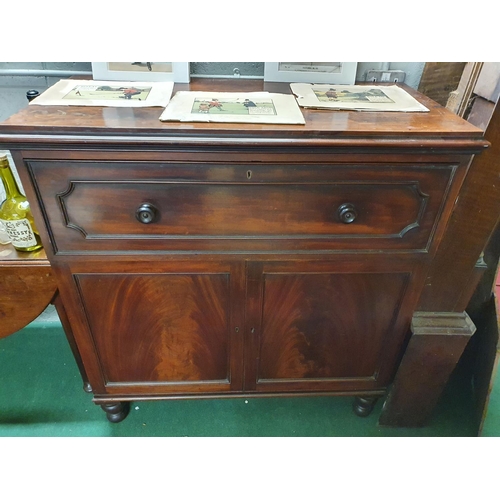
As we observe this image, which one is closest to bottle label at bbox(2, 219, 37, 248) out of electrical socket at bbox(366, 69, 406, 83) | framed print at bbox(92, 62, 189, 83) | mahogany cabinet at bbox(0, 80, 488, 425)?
mahogany cabinet at bbox(0, 80, 488, 425)

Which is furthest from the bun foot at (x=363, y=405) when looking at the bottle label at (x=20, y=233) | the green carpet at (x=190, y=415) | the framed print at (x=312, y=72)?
the bottle label at (x=20, y=233)

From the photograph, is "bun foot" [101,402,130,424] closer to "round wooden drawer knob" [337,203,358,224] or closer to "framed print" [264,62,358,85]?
"round wooden drawer knob" [337,203,358,224]

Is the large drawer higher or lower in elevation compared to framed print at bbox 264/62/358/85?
lower

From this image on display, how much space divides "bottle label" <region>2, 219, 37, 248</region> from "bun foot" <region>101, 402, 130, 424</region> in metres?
0.58

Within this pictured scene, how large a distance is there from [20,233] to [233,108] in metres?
0.63

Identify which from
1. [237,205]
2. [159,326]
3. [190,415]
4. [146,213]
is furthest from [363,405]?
[146,213]

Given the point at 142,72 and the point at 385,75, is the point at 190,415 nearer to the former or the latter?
the point at 142,72

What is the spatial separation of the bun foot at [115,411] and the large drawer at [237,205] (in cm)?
62

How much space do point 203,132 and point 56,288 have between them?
58 cm

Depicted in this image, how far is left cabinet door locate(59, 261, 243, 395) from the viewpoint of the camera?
0.94 m

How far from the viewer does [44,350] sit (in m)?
1.54

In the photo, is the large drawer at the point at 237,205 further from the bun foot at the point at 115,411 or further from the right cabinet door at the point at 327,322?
the bun foot at the point at 115,411

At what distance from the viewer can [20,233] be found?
99cm
